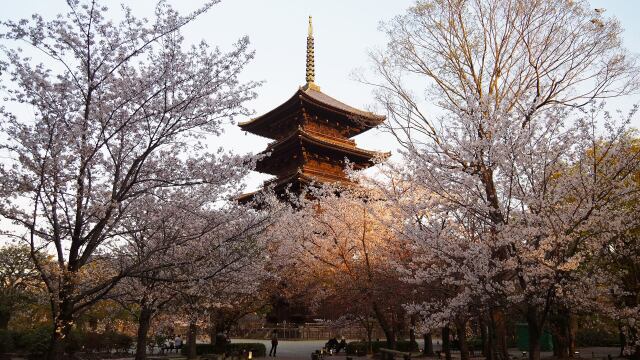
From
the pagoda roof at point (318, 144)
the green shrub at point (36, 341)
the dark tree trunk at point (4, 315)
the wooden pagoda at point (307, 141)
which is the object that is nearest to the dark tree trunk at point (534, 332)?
the green shrub at point (36, 341)

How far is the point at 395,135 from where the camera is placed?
39.4ft

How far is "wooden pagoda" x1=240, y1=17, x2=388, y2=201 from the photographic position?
3188 cm

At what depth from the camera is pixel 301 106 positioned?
3366cm

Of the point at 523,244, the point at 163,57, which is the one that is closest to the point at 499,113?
the point at 523,244

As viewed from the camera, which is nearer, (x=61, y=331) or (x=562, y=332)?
(x=61, y=331)

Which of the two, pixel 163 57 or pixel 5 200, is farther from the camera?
pixel 163 57

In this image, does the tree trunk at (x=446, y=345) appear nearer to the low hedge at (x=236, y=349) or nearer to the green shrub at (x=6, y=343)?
the low hedge at (x=236, y=349)

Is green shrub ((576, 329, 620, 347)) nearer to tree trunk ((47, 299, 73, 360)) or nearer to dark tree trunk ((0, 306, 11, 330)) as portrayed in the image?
tree trunk ((47, 299, 73, 360))

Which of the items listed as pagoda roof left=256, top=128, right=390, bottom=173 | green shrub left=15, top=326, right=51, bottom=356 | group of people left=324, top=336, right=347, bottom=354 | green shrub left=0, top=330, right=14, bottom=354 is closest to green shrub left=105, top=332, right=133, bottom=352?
green shrub left=15, top=326, right=51, bottom=356

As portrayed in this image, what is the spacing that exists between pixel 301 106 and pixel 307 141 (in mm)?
3301

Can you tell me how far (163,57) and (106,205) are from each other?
260 cm

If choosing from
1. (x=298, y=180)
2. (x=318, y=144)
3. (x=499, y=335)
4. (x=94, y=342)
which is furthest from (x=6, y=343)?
(x=318, y=144)

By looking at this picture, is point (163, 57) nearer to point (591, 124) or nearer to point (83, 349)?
point (591, 124)

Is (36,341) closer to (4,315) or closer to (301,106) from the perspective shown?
(4,315)
